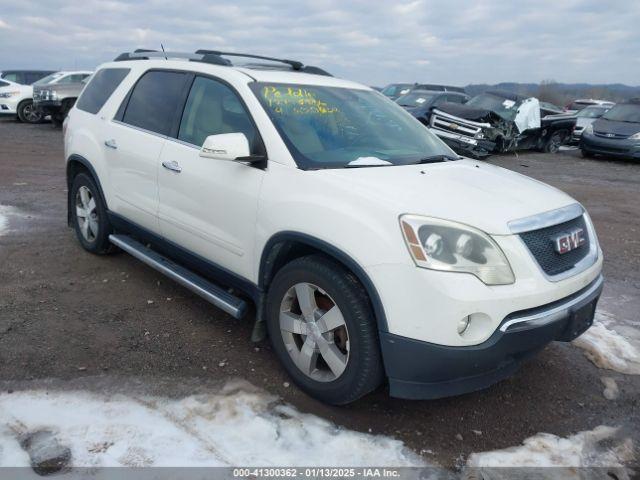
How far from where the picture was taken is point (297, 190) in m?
2.98

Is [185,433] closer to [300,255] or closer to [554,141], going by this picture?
[300,255]

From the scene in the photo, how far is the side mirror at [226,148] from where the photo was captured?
3090 millimetres

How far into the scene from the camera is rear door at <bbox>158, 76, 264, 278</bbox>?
328 centimetres

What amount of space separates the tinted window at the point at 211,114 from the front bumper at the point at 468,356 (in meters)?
1.58

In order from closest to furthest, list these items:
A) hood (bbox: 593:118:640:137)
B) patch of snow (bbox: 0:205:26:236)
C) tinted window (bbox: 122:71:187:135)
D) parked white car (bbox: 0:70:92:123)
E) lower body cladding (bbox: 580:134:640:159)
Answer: tinted window (bbox: 122:71:187:135) → patch of snow (bbox: 0:205:26:236) → lower body cladding (bbox: 580:134:640:159) → hood (bbox: 593:118:640:137) → parked white car (bbox: 0:70:92:123)

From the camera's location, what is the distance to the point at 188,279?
3760 millimetres

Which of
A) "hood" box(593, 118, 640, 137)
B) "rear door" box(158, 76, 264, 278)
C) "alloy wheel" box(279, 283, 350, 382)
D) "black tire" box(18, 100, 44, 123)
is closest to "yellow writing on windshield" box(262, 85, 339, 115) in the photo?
"rear door" box(158, 76, 264, 278)

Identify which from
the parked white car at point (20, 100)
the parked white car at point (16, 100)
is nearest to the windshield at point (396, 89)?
the parked white car at point (20, 100)

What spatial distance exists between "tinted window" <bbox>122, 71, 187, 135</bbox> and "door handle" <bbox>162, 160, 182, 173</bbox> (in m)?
0.26

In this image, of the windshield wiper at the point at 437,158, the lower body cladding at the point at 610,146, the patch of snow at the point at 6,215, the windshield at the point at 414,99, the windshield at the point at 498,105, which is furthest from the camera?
the windshield at the point at 414,99

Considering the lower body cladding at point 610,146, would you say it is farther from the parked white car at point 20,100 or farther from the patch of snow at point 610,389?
the parked white car at point 20,100

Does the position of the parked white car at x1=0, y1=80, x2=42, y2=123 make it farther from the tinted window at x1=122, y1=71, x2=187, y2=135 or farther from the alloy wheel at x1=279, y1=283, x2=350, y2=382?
the alloy wheel at x1=279, y1=283, x2=350, y2=382

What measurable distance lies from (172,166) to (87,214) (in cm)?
176

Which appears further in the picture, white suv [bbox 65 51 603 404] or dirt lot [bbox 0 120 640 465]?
dirt lot [bbox 0 120 640 465]
